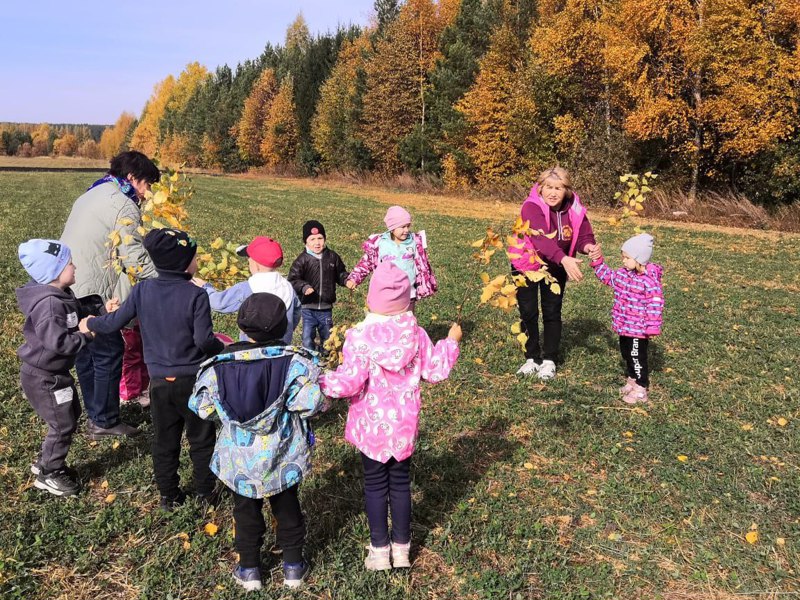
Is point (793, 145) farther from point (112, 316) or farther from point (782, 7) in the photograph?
point (112, 316)

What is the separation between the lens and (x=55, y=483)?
13.2 ft

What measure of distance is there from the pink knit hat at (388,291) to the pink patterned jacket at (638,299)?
3.10 m

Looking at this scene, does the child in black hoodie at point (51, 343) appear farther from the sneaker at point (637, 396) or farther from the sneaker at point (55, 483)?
the sneaker at point (637, 396)

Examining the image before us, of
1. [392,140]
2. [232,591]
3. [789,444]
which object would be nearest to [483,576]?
[232,591]

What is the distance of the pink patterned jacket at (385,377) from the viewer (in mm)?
3111

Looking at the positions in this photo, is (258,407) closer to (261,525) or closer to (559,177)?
(261,525)

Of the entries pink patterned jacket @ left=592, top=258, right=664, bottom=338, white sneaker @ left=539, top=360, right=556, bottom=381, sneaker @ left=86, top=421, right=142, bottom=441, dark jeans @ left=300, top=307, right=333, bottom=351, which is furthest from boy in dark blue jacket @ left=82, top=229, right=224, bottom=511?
white sneaker @ left=539, top=360, right=556, bottom=381

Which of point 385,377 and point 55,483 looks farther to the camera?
point 55,483

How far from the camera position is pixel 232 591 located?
3.23 meters

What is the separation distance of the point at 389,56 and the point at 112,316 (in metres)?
44.3

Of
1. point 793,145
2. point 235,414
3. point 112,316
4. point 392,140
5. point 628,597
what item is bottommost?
point 628,597

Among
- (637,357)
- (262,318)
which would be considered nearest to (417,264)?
(637,357)

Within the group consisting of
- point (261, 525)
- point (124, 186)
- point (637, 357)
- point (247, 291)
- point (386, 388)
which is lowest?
point (261, 525)

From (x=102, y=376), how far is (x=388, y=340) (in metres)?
2.98
